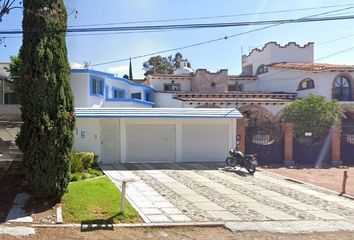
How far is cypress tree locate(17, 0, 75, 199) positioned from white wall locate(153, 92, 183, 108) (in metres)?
20.4

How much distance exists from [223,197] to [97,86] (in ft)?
52.0

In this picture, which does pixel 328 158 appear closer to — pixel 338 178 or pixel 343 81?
pixel 338 178

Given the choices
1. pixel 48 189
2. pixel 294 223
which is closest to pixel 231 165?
pixel 294 223

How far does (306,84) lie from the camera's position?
3672cm

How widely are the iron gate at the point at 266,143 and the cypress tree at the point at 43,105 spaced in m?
14.6

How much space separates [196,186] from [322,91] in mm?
22605

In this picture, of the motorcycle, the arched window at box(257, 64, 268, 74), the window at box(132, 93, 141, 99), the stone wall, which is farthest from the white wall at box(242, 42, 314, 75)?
the motorcycle

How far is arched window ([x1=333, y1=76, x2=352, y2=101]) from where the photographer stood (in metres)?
34.9

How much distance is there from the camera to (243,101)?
32.5 metres

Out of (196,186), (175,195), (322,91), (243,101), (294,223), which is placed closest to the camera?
(294,223)

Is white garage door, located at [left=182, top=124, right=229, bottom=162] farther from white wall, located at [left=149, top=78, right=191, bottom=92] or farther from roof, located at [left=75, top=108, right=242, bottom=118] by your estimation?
white wall, located at [left=149, top=78, right=191, bottom=92]

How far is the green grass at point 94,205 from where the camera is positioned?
1047cm

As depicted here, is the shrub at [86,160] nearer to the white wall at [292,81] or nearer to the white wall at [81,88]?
the white wall at [81,88]

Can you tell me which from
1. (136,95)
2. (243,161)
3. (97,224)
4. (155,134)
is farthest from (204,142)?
(136,95)
